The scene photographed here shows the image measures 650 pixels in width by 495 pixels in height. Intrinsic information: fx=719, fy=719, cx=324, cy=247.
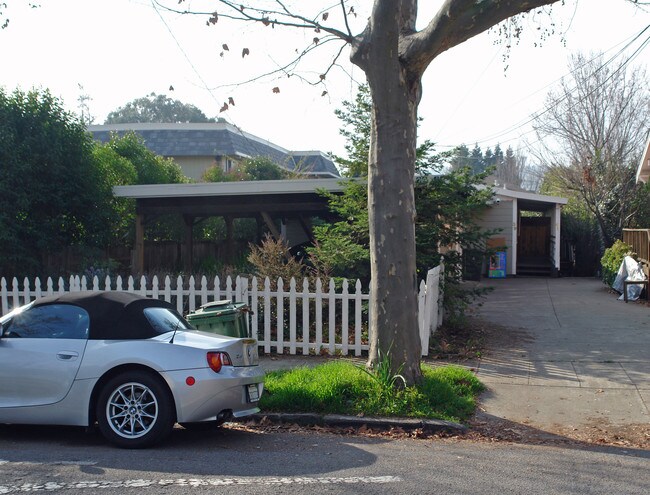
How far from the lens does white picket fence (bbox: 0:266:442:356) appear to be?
10680 mm

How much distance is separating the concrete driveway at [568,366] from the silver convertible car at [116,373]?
10.3 ft

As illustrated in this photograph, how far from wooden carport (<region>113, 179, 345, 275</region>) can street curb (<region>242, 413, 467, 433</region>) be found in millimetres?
8364

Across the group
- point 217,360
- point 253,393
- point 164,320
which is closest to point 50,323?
point 164,320

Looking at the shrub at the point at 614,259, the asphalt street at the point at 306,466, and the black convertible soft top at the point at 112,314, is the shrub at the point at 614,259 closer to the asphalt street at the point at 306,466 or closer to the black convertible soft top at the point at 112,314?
the asphalt street at the point at 306,466

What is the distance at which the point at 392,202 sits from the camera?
796cm

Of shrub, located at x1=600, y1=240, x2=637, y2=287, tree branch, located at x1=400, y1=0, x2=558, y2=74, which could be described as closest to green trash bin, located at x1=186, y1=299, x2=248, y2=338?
tree branch, located at x1=400, y1=0, x2=558, y2=74

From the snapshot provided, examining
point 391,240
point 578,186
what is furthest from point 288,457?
point 578,186

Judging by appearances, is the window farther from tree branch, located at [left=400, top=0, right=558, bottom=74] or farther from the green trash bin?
tree branch, located at [left=400, top=0, right=558, bottom=74]

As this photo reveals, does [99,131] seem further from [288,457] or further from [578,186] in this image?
[288,457]

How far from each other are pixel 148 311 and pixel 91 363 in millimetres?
812

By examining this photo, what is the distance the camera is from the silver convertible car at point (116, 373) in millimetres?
6516

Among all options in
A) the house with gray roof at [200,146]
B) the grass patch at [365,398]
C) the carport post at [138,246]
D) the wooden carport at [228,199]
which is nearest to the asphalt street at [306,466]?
the grass patch at [365,398]

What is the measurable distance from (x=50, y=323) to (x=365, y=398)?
11.2ft

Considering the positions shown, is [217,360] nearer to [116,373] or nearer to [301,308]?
[116,373]
